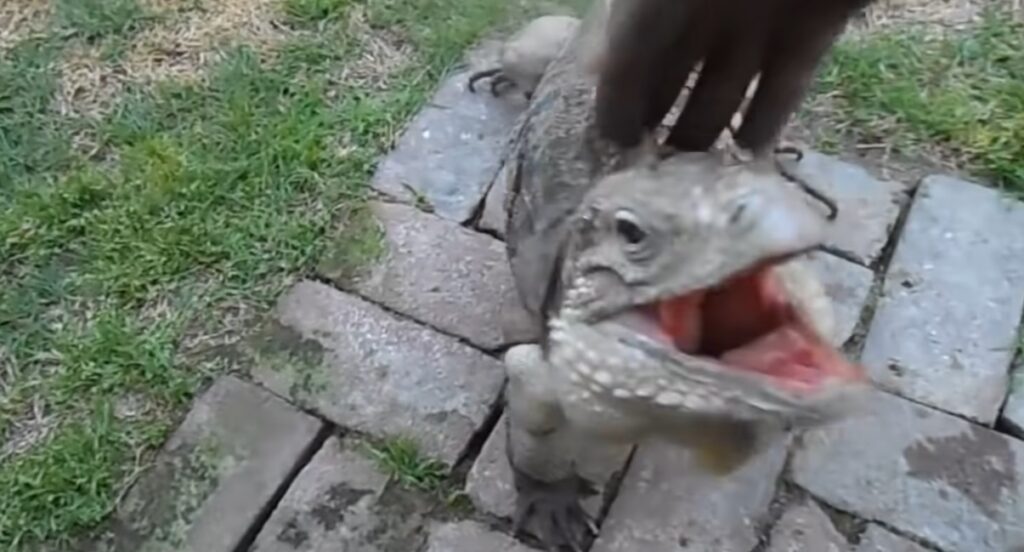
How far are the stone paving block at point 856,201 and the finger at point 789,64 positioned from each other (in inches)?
33.8

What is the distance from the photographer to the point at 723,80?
1.53 meters

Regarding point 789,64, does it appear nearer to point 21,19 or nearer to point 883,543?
point 883,543

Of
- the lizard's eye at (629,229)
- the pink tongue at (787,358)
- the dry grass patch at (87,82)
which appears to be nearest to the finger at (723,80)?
the lizard's eye at (629,229)

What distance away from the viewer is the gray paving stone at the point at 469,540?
2.27 m

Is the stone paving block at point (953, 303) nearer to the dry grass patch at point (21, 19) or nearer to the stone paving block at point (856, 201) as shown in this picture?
the stone paving block at point (856, 201)

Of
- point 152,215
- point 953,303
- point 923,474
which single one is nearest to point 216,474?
point 152,215

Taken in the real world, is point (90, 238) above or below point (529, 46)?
below

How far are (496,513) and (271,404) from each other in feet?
1.48

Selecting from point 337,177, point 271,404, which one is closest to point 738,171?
point 271,404

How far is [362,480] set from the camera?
92.9 inches

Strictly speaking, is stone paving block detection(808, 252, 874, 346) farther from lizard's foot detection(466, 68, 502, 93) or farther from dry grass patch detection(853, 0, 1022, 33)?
lizard's foot detection(466, 68, 502, 93)

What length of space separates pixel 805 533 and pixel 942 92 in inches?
40.7

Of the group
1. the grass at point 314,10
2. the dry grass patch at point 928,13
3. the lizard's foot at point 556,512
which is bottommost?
the lizard's foot at point 556,512

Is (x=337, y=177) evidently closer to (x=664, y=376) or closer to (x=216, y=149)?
(x=216, y=149)
